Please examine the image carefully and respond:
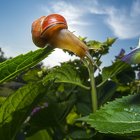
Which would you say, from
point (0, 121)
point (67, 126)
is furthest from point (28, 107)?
point (67, 126)

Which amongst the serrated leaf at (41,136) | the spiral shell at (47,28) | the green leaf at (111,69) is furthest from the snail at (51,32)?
the serrated leaf at (41,136)

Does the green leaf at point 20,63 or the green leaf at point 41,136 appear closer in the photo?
the green leaf at point 20,63

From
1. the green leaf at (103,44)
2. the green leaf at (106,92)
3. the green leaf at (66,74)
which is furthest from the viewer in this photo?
the green leaf at (103,44)

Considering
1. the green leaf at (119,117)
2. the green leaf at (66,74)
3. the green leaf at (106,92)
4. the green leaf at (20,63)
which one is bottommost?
the green leaf at (119,117)

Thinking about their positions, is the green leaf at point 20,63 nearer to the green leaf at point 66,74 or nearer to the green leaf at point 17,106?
the green leaf at point 17,106

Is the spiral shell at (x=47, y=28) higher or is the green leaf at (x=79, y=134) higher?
the spiral shell at (x=47, y=28)
